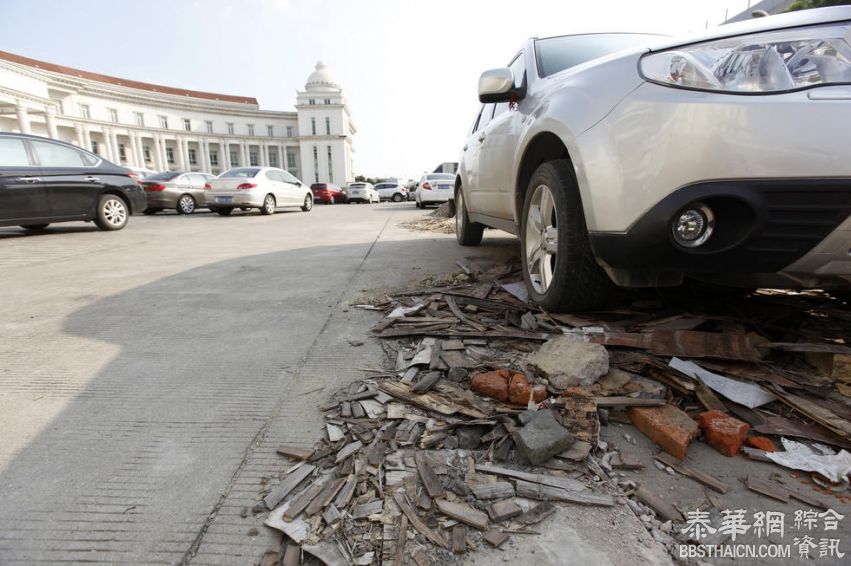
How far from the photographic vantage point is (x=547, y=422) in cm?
157

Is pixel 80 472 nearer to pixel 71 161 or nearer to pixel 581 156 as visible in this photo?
pixel 581 156

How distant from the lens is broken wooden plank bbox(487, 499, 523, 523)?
4.13 ft

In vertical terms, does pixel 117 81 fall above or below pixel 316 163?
above

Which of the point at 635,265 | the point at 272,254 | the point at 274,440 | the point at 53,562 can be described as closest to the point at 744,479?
the point at 635,265

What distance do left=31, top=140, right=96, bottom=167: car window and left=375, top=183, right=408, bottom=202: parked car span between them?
91.4ft

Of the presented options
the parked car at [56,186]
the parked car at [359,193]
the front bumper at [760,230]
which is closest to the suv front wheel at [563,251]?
the front bumper at [760,230]

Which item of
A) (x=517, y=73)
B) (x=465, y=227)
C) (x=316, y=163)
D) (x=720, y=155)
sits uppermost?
(x=316, y=163)

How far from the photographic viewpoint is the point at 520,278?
362cm

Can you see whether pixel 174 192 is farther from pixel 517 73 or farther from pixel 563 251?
pixel 563 251

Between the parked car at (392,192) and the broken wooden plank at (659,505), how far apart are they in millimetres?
34650

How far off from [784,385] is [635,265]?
744 millimetres

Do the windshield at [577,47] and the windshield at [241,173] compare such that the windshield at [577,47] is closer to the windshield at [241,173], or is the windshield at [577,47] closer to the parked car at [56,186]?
the parked car at [56,186]

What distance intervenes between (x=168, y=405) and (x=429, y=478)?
3.97 ft

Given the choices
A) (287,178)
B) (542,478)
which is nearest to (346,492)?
(542,478)
